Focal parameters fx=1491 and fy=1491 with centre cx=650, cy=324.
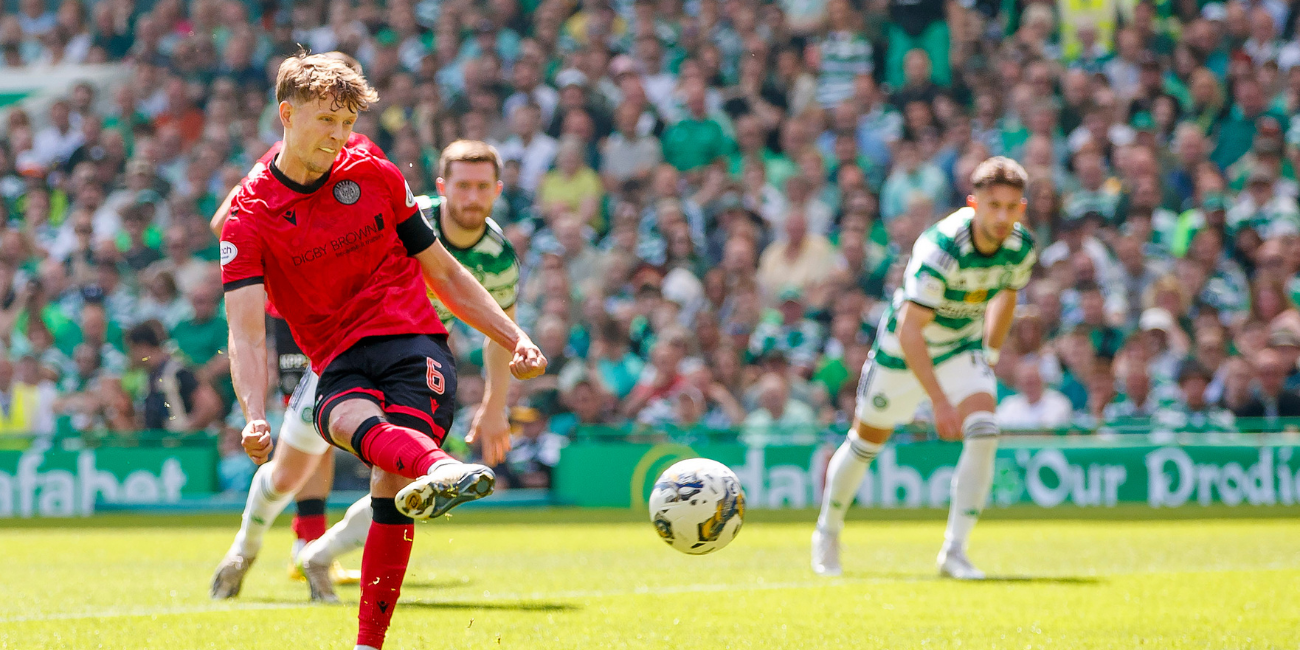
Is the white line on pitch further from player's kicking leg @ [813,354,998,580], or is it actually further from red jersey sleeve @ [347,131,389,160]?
player's kicking leg @ [813,354,998,580]

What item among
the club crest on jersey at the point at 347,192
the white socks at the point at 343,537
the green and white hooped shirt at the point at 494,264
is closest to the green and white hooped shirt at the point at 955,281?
the green and white hooped shirt at the point at 494,264

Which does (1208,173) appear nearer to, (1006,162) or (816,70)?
(816,70)

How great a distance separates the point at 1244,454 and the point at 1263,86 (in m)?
5.42

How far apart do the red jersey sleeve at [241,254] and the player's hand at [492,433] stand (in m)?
1.40

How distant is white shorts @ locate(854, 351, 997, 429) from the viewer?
9078mm

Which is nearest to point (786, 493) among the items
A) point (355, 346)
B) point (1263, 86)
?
point (1263, 86)

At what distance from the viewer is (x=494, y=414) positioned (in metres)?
6.92

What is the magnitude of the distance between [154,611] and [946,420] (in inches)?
168

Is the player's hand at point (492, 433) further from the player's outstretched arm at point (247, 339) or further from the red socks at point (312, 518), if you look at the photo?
the red socks at point (312, 518)

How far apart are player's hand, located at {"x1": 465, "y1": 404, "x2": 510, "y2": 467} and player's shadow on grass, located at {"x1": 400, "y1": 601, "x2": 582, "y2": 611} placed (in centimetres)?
87

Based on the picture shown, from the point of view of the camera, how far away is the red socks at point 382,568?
5.02 metres

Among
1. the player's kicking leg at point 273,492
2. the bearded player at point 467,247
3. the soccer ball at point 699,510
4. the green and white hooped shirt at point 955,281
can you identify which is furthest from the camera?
the green and white hooped shirt at point 955,281

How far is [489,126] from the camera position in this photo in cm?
1847

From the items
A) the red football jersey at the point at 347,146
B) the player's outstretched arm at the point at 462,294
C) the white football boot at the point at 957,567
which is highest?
the red football jersey at the point at 347,146
